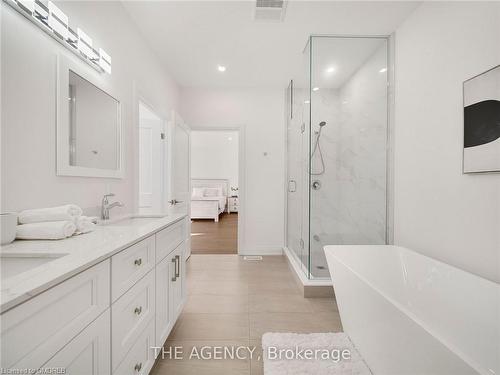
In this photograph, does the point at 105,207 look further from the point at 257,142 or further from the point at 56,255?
the point at 257,142

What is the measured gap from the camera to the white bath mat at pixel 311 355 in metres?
1.44

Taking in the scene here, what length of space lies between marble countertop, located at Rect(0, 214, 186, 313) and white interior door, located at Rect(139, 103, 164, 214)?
189cm

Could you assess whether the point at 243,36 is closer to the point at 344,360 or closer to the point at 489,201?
the point at 489,201

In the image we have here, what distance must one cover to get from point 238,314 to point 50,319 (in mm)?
1670

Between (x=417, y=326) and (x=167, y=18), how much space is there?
9.16 feet

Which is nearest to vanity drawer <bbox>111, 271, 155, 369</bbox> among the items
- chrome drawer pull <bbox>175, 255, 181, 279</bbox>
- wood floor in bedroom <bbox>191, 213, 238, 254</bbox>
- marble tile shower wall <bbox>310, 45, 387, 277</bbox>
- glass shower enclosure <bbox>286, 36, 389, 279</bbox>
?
chrome drawer pull <bbox>175, 255, 181, 279</bbox>

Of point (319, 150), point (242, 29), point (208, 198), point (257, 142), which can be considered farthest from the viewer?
point (208, 198)

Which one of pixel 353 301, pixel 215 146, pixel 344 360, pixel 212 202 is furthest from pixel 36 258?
pixel 215 146

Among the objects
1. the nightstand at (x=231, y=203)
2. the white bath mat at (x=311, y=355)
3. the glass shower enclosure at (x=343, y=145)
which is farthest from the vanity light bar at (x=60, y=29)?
the nightstand at (x=231, y=203)

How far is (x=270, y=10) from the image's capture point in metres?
2.04

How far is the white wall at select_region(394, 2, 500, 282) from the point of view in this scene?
4.86ft

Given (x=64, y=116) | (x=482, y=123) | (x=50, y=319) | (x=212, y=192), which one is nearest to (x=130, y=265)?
(x=50, y=319)

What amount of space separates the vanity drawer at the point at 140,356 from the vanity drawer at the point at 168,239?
38 centimetres

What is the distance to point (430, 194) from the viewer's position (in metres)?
1.94
